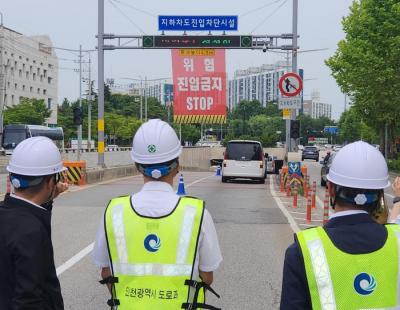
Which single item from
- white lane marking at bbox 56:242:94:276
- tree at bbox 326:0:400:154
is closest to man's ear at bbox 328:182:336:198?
white lane marking at bbox 56:242:94:276

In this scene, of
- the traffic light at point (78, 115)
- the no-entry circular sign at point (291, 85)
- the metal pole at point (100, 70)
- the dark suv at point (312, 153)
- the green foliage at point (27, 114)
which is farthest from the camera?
the green foliage at point (27, 114)

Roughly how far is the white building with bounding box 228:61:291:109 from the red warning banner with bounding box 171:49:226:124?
11218 centimetres

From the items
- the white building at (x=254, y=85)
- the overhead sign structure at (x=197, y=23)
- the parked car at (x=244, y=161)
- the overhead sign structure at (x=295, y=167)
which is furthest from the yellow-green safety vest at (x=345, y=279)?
the white building at (x=254, y=85)

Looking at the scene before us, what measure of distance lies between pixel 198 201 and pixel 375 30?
40.2 meters

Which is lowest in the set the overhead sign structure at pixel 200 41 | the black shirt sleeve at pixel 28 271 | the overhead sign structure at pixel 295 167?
the overhead sign structure at pixel 295 167

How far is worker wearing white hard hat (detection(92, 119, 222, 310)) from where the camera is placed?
273 cm

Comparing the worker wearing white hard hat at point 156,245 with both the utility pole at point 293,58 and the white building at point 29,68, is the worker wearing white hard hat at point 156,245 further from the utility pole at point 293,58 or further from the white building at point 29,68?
the white building at point 29,68

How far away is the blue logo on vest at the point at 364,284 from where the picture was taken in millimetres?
2336

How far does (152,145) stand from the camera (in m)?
2.95

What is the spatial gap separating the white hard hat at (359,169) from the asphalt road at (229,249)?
4.11 m

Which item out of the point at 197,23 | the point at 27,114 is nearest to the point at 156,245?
the point at 197,23

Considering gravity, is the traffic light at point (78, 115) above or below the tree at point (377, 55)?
below

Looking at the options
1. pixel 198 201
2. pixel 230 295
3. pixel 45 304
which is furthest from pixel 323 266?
pixel 230 295

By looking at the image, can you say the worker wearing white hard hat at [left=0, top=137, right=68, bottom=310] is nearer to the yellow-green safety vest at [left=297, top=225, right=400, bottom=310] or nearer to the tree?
the yellow-green safety vest at [left=297, top=225, right=400, bottom=310]
